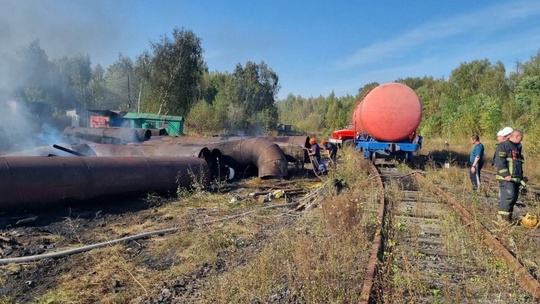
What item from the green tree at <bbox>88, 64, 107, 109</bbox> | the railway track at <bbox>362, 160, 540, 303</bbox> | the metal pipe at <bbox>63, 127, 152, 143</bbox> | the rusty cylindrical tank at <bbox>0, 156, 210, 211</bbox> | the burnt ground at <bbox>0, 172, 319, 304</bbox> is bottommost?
the burnt ground at <bbox>0, 172, 319, 304</bbox>

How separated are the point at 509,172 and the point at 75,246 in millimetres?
6626

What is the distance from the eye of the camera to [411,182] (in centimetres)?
1083

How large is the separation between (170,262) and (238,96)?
168 feet

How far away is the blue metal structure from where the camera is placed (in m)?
13.5

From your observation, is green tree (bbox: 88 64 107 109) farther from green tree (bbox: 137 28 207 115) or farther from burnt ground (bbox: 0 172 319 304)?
burnt ground (bbox: 0 172 319 304)

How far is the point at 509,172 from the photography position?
6367 millimetres

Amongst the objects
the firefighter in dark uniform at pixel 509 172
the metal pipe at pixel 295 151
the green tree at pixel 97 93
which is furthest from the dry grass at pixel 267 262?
the green tree at pixel 97 93

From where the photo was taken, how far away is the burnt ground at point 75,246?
150 inches

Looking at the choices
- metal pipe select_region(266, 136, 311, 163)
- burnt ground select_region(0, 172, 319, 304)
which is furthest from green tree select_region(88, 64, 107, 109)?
burnt ground select_region(0, 172, 319, 304)

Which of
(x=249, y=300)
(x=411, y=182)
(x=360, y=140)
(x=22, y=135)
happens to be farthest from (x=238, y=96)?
(x=249, y=300)

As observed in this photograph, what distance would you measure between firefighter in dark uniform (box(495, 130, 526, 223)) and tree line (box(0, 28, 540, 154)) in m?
12.5

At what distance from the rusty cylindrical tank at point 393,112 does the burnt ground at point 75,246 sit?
7712mm

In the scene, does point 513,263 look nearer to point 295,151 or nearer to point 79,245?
point 79,245

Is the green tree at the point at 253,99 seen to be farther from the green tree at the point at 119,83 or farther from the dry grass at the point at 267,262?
the dry grass at the point at 267,262
